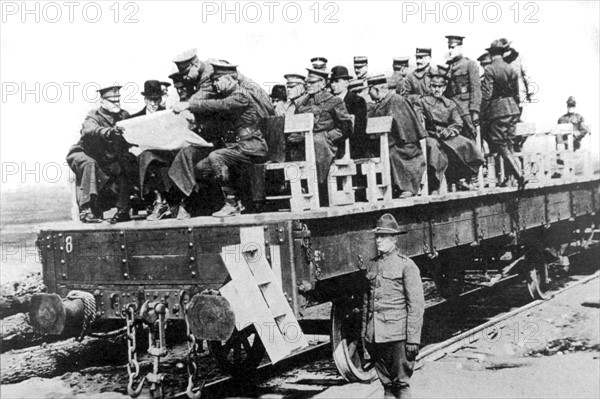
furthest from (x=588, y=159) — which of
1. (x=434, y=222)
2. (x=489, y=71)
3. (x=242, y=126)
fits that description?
(x=242, y=126)

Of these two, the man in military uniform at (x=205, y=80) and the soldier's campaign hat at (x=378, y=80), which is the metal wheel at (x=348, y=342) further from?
the soldier's campaign hat at (x=378, y=80)

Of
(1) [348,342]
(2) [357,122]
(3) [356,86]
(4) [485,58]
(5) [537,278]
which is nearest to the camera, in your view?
(1) [348,342]

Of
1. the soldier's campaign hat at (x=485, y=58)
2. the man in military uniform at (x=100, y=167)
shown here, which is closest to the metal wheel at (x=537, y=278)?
the soldier's campaign hat at (x=485, y=58)

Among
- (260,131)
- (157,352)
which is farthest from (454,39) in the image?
(157,352)

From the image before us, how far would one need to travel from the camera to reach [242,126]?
6.37m

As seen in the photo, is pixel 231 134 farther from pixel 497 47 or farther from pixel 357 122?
pixel 497 47

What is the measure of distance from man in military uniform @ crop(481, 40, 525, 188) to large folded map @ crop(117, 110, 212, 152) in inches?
200

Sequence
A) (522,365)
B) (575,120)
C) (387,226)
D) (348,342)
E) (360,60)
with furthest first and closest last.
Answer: (575,120), (360,60), (522,365), (348,342), (387,226)

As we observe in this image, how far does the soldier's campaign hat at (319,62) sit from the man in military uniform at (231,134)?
1750 millimetres

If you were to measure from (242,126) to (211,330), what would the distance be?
1.94 metres

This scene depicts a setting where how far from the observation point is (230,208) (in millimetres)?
6137

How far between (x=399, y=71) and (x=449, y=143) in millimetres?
1455

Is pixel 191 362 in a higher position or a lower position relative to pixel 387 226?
lower

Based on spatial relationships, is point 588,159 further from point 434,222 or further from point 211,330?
point 211,330
